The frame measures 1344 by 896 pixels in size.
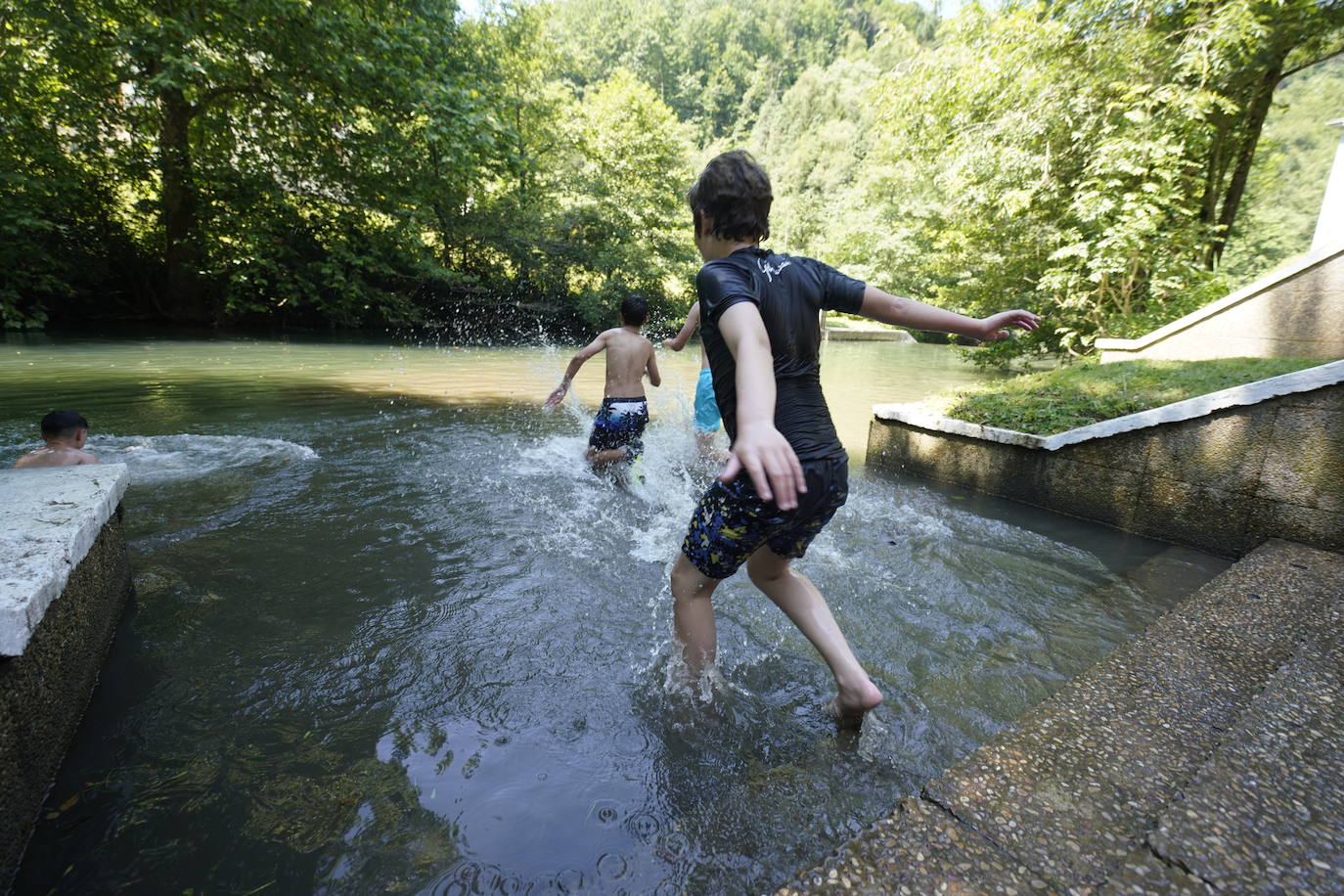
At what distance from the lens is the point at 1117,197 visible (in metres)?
10.5

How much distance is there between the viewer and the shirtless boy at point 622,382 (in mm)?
5938

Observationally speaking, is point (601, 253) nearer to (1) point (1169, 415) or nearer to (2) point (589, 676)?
(1) point (1169, 415)

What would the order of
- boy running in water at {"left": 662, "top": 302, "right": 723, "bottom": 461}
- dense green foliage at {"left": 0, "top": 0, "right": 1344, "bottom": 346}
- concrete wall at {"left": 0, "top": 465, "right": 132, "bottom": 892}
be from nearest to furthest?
1. concrete wall at {"left": 0, "top": 465, "right": 132, "bottom": 892}
2. boy running in water at {"left": 662, "top": 302, "right": 723, "bottom": 461}
3. dense green foliage at {"left": 0, "top": 0, "right": 1344, "bottom": 346}

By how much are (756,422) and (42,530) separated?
2.78 metres

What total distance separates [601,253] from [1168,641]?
25570 mm

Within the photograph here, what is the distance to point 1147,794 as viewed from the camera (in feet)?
6.22

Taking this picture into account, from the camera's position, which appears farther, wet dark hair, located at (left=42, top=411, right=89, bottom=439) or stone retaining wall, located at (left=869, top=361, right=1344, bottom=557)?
stone retaining wall, located at (left=869, top=361, right=1344, bottom=557)

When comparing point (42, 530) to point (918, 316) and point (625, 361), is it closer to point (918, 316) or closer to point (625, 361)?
point (918, 316)

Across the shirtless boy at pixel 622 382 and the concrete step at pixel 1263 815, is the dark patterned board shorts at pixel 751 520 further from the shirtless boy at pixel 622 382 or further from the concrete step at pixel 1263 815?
the shirtless boy at pixel 622 382

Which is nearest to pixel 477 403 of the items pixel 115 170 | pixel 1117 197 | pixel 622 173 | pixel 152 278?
pixel 1117 197

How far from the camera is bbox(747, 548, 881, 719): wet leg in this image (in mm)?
2389

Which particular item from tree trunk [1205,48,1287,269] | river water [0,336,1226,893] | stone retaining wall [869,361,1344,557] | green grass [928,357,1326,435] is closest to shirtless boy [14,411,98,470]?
river water [0,336,1226,893]

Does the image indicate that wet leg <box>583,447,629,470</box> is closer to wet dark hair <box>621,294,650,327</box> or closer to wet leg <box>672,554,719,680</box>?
wet dark hair <box>621,294,650,327</box>

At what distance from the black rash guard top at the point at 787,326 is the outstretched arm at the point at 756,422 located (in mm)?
114
